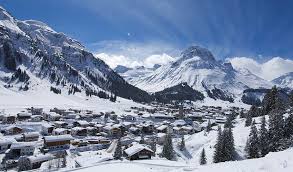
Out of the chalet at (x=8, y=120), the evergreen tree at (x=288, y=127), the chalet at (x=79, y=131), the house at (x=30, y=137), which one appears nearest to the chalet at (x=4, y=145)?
the house at (x=30, y=137)

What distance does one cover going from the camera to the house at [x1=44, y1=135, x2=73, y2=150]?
269 feet

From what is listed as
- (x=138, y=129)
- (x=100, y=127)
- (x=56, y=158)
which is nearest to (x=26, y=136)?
(x=56, y=158)

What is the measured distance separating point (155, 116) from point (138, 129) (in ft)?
177

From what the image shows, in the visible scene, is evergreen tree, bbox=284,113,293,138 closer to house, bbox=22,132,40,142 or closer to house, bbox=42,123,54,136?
house, bbox=22,132,40,142

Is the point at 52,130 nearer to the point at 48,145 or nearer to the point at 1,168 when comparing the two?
the point at 48,145

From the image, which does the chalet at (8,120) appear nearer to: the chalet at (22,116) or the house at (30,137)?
the chalet at (22,116)

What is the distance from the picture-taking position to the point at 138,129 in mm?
121250

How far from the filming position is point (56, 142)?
83.6 m

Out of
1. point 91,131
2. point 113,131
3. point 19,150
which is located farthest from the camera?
point 113,131

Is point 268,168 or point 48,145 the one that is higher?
point 268,168

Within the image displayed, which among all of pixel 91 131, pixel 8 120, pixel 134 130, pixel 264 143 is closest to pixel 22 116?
pixel 8 120

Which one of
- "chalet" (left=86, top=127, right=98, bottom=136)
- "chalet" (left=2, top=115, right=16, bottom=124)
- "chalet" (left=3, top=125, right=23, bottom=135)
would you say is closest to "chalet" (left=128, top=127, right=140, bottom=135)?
"chalet" (left=86, top=127, right=98, bottom=136)

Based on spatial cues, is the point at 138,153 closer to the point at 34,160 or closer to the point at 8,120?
the point at 34,160

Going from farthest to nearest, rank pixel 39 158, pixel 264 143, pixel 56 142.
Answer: pixel 56 142, pixel 39 158, pixel 264 143
